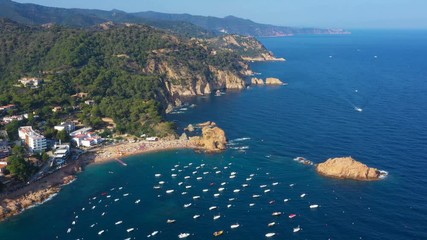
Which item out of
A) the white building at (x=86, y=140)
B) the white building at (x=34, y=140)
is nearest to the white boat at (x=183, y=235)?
the white building at (x=34, y=140)

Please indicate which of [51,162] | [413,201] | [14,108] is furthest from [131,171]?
[413,201]

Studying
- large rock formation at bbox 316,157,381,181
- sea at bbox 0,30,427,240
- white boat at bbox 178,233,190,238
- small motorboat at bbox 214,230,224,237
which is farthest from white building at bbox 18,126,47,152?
large rock formation at bbox 316,157,381,181

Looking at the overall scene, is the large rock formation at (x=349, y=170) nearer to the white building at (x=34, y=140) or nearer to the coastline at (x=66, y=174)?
the coastline at (x=66, y=174)

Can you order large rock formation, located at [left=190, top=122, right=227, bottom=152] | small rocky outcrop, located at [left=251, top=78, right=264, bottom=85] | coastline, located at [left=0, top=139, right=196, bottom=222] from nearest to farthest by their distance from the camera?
1. coastline, located at [left=0, top=139, right=196, bottom=222]
2. large rock formation, located at [left=190, top=122, right=227, bottom=152]
3. small rocky outcrop, located at [left=251, top=78, right=264, bottom=85]

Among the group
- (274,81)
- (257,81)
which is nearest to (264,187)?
(274,81)

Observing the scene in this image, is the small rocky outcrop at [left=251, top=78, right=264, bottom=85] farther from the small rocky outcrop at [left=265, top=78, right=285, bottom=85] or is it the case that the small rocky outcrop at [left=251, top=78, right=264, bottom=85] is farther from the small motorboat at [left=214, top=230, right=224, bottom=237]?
the small motorboat at [left=214, top=230, right=224, bottom=237]

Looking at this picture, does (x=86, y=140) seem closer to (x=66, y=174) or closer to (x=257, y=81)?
(x=66, y=174)

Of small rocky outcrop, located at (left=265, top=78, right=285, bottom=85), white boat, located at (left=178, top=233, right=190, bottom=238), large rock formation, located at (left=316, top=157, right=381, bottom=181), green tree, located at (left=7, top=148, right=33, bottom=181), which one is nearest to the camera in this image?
white boat, located at (left=178, top=233, right=190, bottom=238)
